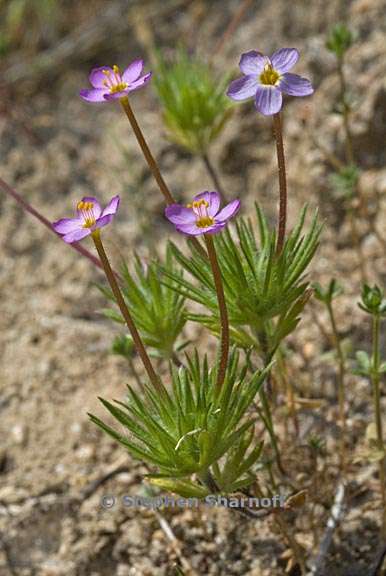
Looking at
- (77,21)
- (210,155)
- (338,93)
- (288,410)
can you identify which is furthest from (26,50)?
(288,410)

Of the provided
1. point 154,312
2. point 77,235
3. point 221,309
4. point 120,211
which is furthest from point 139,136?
point 120,211

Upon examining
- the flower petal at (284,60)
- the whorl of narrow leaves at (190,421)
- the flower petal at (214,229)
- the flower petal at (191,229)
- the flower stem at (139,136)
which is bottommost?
the whorl of narrow leaves at (190,421)

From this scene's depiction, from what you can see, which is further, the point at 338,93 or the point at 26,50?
the point at 26,50

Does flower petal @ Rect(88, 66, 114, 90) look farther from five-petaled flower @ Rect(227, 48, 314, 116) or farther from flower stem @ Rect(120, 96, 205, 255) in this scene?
five-petaled flower @ Rect(227, 48, 314, 116)

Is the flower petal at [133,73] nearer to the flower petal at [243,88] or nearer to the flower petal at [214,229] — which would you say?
the flower petal at [243,88]

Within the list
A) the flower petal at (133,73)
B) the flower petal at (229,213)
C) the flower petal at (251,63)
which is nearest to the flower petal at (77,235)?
the flower petal at (229,213)

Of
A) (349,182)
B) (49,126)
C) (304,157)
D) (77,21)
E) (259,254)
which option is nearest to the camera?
(259,254)

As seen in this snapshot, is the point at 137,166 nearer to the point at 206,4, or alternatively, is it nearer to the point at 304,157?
the point at 304,157
